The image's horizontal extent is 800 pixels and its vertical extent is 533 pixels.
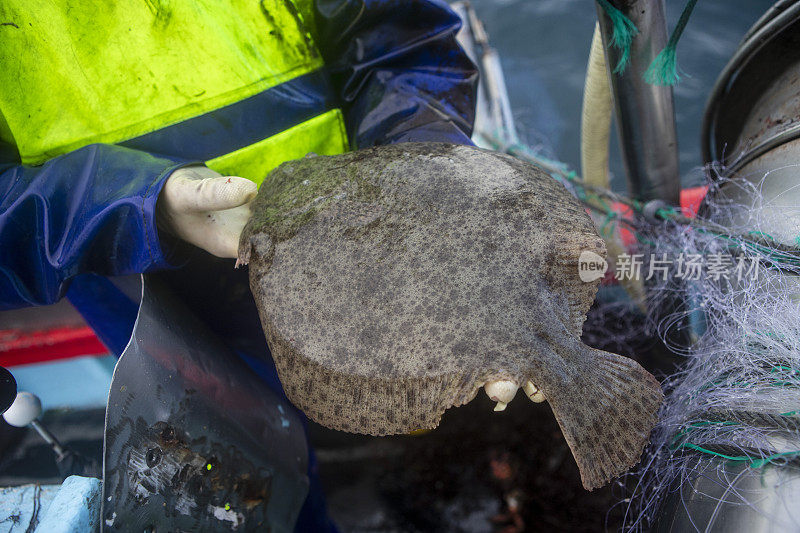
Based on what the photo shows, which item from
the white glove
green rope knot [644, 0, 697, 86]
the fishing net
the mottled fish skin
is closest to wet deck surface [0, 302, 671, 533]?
the fishing net

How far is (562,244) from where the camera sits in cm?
115

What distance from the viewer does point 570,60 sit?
5.05 metres

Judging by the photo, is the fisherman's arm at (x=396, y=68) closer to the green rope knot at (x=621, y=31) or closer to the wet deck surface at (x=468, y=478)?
the green rope knot at (x=621, y=31)

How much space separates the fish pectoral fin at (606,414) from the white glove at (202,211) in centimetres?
92

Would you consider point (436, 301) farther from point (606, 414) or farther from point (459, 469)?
point (459, 469)

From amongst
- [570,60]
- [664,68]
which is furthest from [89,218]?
[570,60]

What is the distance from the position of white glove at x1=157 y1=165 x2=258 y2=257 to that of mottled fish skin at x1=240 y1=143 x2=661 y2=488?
111 millimetres

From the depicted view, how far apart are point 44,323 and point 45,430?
78cm

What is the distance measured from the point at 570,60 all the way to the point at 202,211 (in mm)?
4842

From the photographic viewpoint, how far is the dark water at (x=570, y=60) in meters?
4.52

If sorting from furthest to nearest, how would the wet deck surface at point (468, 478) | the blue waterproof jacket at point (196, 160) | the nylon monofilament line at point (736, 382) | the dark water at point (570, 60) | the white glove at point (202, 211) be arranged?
the dark water at point (570, 60) < the wet deck surface at point (468, 478) < the blue waterproof jacket at point (196, 160) < the white glove at point (202, 211) < the nylon monofilament line at point (736, 382)

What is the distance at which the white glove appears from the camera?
1236mm

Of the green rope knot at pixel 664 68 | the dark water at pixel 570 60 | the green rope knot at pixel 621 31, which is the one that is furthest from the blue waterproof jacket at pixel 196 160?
the dark water at pixel 570 60

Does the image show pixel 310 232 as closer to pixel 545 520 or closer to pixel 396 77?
pixel 396 77
